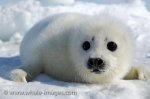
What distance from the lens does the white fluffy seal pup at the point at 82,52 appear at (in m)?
3.84

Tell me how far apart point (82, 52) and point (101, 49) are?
24 cm

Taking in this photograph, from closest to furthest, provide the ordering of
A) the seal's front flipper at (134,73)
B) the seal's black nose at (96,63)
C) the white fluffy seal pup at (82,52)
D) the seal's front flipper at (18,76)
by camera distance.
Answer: the seal's black nose at (96,63) → the white fluffy seal pup at (82,52) → the seal's front flipper at (18,76) → the seal's front flipper at (134,73)

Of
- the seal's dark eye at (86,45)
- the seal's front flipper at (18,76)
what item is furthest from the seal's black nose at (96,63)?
the seal's front flipper at (18,76)

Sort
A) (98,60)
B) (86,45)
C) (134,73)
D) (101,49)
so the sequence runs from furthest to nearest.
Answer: (134,73), (86,45), (101,49), (98,60)

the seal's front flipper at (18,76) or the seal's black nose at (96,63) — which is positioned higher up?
the seal's black nose at (96,63)

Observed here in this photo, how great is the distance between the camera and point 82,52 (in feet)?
13.0

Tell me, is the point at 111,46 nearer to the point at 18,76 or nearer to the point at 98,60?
the point at 98,60

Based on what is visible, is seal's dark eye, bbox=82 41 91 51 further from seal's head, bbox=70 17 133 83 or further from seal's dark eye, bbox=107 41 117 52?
seal's dark eye, bbox=107 41 117 52

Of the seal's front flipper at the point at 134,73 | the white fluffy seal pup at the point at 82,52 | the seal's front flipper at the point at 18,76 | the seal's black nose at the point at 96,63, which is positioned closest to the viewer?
the seal's black nose at the point at 96,63

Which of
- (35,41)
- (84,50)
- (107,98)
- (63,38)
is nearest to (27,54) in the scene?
(35,41)

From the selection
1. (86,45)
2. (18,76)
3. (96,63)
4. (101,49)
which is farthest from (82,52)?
(18,76)

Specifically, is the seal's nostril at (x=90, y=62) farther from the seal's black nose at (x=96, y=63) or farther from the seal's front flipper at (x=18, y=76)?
the seal's front flipper at (x=18, y=76)

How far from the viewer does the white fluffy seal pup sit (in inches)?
151

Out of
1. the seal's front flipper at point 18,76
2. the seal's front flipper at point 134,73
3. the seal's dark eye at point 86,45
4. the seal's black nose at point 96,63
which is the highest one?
the seal's dark eye at point 86,45
